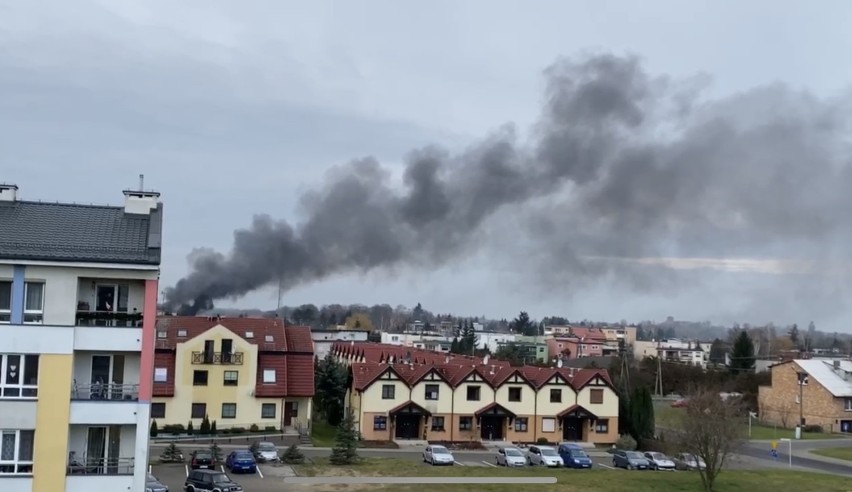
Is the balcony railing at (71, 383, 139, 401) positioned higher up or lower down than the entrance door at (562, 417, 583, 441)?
higher up

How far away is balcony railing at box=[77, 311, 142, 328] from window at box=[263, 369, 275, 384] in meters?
34.0

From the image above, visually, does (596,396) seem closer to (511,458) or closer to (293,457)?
(511,458)

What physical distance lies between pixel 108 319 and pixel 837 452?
49.7 meters

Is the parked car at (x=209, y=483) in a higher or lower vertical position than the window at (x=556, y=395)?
lower

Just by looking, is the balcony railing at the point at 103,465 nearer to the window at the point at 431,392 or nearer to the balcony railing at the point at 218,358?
the balcony railing at the point at 218,358

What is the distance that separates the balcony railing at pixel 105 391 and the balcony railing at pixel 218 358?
107 ft

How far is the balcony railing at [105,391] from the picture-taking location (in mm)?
18781

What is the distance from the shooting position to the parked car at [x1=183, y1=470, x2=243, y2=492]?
99.1 feet

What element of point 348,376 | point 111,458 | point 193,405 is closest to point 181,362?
point 193,405

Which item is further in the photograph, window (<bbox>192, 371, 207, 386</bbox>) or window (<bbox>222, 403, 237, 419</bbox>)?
window (<bbox>222, 403, 237, 419</bbox>)

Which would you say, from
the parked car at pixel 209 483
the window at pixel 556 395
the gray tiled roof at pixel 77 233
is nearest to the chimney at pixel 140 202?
the gray tiled roof at pixel 77 233

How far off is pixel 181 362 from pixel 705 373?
6194 cm

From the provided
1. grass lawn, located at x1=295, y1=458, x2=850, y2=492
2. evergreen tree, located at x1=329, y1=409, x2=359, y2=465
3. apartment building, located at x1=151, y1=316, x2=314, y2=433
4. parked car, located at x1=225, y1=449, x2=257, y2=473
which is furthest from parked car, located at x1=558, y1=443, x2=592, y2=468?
apartment building, located at x1=151, y1=316, x2=314, y2=433

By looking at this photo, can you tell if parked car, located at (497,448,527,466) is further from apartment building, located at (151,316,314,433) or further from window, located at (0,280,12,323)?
window, located at (0,280,12,323)
